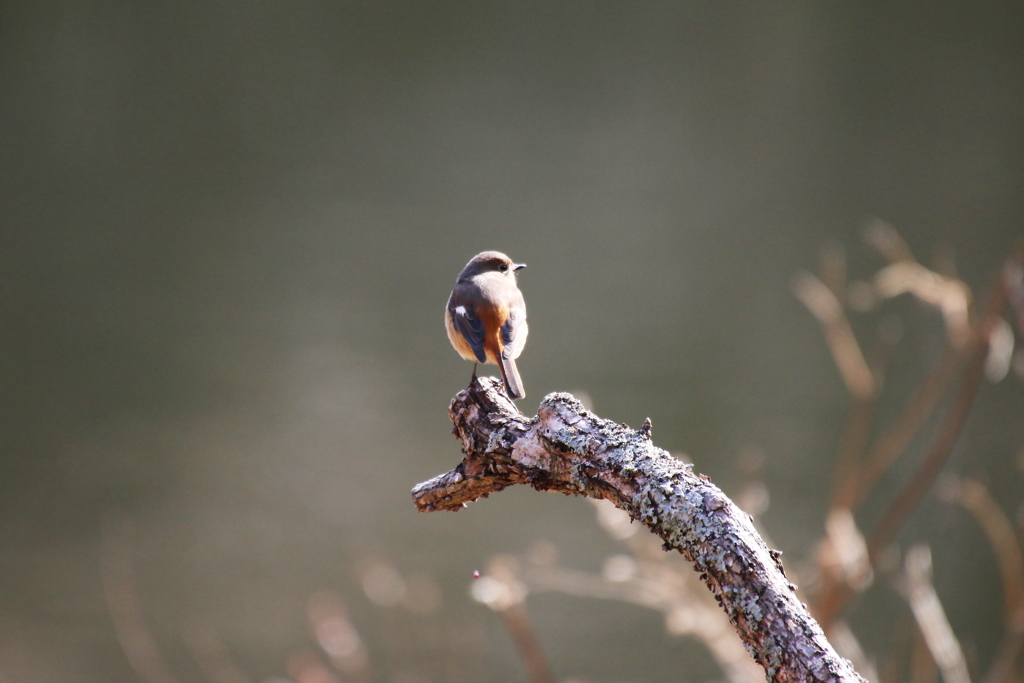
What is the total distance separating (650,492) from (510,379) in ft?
2.29

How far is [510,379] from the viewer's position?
1704 mm

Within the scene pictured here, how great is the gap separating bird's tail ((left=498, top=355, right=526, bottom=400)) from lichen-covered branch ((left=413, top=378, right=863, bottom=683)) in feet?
0.68

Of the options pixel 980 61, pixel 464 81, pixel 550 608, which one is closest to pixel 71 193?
pixel 464 81

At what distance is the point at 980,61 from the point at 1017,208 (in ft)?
2.36

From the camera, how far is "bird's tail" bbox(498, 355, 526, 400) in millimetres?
1622

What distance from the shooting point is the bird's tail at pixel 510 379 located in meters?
1.62

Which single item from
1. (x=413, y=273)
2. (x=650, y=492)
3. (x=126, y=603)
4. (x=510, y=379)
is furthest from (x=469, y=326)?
(x=126, y=603)

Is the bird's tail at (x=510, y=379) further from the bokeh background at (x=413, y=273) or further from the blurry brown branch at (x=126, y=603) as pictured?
the blurry brown branch at (x=126, y=603)

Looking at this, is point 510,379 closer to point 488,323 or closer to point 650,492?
point 488,323

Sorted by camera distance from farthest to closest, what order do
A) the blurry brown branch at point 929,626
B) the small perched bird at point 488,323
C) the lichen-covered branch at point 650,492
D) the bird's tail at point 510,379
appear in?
the blurry brown branch at point 929,626 → the small perched bird at point 488,323 → the bird's tail at point 510,379 → the lichen-covered branch at point 650,492

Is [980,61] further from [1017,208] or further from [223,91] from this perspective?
[223,91]

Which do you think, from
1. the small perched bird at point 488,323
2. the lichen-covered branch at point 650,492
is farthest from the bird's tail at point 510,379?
the lichen-covered branch at point 650,492

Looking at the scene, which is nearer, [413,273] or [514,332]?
[514,332]

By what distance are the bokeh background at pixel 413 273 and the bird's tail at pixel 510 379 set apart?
2075 millimetres
